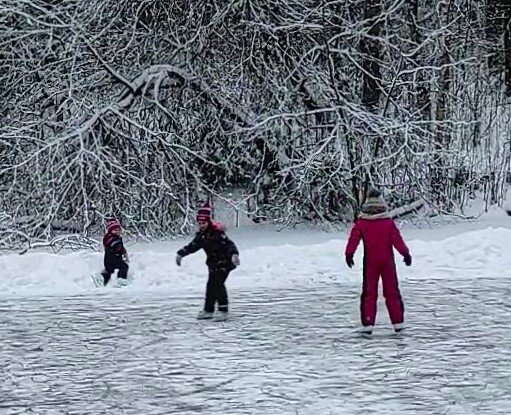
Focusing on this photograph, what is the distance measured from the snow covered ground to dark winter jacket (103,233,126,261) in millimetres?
475

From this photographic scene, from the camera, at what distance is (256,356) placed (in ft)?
31.7

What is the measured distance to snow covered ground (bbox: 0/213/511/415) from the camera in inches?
318

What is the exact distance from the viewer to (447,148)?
76.0 ft

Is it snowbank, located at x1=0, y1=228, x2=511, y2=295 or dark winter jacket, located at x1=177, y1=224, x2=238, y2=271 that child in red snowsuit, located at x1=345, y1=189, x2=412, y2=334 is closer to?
dark winter jacket, located at x1=177, y1=224, x2=238, y2=271

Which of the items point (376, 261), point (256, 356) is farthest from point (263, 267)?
point (256, 356)

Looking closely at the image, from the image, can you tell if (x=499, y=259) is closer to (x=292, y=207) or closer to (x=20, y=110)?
(x=292, y=207)

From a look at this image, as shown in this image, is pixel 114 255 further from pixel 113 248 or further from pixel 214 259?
pixel 214 259

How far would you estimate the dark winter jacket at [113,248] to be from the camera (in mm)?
14094

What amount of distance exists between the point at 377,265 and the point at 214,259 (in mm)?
2049


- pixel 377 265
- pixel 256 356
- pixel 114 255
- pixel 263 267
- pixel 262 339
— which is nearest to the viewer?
pixel 256 356

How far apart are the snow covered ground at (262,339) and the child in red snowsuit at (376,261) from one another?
251 mm

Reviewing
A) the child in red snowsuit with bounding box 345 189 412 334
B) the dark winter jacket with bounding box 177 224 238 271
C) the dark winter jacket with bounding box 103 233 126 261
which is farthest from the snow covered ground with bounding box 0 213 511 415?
the dark winter jacket with bounding box 177 224 238 271

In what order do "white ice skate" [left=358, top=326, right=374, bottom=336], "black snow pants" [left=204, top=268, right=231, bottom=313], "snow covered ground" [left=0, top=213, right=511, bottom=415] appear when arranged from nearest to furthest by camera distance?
"snow covered ground" [left=0, top=213, right=511, bottom=415] → "white ice skate" [left=358, top=326, right=374, bottom=336] → "black snow pants" [left=204, top=268, right=231, bottom=313]

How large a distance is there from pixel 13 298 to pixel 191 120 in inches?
376
